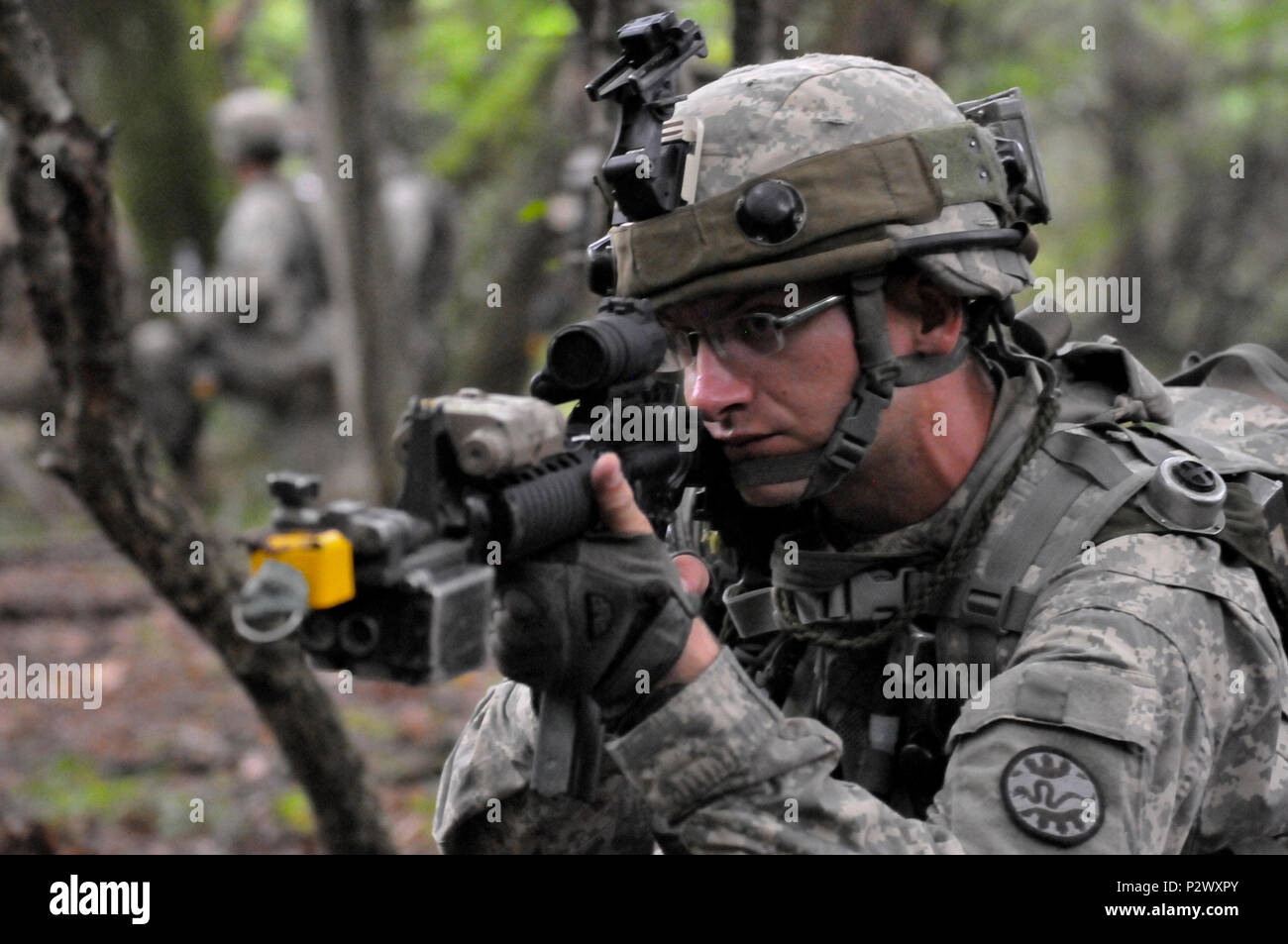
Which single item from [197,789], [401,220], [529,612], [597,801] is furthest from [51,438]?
[401,220]

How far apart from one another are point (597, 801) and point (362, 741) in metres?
3.77

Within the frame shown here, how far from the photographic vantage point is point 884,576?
3.01 metres

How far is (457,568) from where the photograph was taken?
2070 mm

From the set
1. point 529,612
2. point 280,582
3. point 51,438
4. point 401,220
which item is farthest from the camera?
point 401,220

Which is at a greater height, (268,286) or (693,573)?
(268,286)

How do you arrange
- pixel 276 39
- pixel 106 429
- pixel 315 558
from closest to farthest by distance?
pixel 315 558
pixel 106 429
pixel 276 39

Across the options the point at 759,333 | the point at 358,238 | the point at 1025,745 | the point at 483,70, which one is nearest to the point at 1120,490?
the point at 1025,745

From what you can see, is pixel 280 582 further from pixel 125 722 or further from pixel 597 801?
pixel 125 722

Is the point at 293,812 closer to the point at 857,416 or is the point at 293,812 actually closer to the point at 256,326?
the point at 857,416

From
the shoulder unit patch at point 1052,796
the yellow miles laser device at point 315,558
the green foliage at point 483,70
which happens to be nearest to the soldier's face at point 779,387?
the shoulder unit patch at point 1052,796

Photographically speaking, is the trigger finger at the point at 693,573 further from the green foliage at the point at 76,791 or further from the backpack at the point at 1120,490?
the green foliage at the point at 76,791

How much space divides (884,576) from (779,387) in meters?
0.48

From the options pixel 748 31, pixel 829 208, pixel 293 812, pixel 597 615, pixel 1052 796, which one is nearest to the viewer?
pixel 597 615
